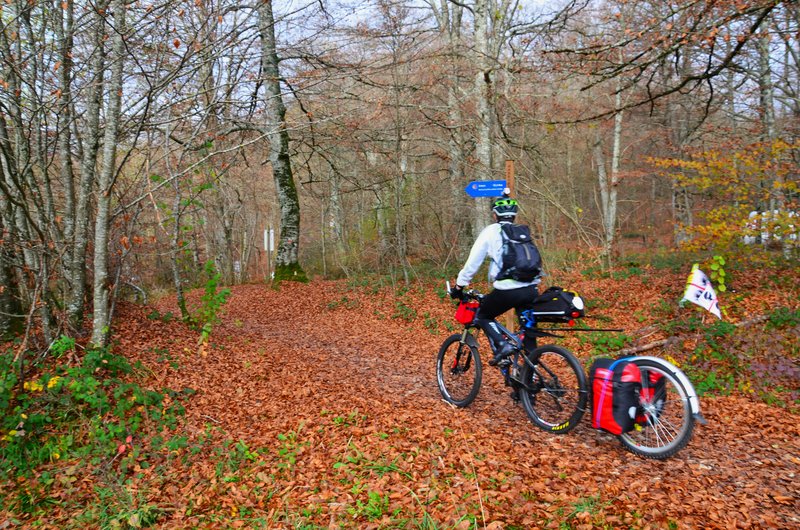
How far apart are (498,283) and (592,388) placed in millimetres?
1224

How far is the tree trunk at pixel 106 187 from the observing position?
568cm

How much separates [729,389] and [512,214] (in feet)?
13.2

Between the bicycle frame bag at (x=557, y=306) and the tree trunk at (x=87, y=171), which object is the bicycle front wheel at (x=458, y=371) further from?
the tree trunk at (x=87, y=171)

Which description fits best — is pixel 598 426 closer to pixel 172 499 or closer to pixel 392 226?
pixel 172 499

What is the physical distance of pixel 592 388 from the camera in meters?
3.95

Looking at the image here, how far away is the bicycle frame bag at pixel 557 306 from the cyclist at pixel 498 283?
0.37 ft

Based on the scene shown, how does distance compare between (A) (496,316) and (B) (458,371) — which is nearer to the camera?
(A) (496,316)

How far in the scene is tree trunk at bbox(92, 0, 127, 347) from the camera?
5676 millimetres

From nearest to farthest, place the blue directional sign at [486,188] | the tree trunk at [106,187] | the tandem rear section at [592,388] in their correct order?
the tandem rear section at [592,388], the tree trunk at [106,187], the blue directional sign at [486,188]

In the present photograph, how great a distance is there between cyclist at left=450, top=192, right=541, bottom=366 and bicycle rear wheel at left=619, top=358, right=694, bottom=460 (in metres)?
1.09

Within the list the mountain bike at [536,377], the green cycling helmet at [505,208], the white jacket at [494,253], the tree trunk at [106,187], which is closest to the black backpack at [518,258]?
the white jacket at [494,253]

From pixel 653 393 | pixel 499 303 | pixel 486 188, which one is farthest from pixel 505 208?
pixel 486 188

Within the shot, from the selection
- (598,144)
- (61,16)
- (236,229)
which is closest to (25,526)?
(61,16)

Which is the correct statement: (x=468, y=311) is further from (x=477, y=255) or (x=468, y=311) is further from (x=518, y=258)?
(x=518, y=258)
